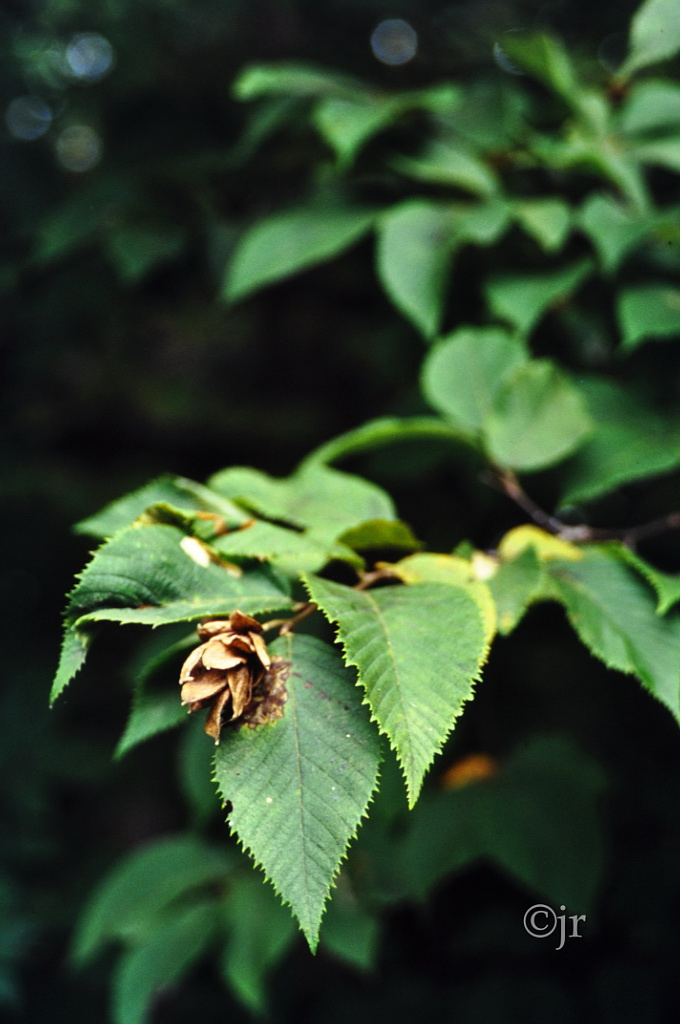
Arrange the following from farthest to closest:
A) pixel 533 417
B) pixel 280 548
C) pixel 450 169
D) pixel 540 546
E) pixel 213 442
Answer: pixel 213 442 → pixel 450 169 → pixel 533 417 → pixel 540 546 → pixel 280 548

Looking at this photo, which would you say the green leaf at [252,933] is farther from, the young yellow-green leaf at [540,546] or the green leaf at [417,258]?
the green leaf at [417,258]

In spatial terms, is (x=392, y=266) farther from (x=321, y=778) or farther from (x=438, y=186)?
(x=321, y=778)

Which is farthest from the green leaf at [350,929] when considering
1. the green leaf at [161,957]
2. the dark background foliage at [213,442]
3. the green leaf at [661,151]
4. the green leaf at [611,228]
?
the green leaf at [661,151]

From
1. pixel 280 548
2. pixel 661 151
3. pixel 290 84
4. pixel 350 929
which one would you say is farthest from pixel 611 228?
pixel 350 929

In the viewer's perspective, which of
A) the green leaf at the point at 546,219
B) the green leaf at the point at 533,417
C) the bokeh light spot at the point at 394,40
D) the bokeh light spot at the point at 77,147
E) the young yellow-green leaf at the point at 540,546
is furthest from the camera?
the bokeh light spot at the point at 77,147

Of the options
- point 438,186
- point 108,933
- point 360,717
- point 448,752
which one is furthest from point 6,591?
point 360,717
